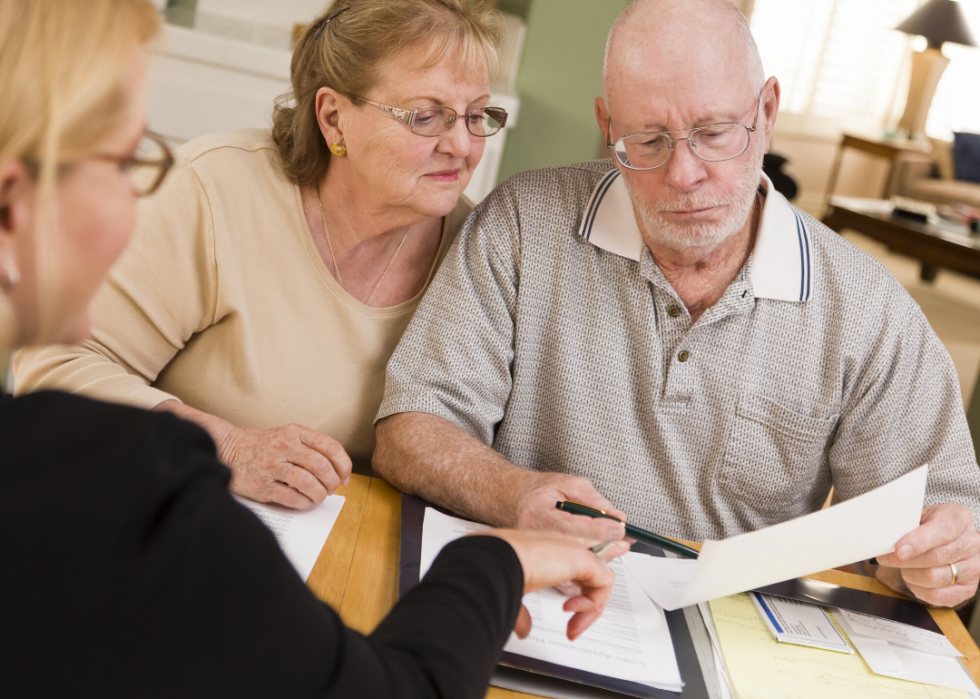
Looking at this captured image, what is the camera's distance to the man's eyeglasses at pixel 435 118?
54.7 inches

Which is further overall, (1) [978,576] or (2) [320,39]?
(2) [320,39]

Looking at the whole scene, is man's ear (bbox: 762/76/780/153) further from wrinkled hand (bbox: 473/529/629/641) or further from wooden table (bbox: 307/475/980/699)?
wrinkled hand (bbox: 473/529/629/641)

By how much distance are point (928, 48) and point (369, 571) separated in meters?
7.85

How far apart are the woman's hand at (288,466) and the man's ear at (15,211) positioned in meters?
0.58

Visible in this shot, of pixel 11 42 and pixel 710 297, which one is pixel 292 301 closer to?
pixel 710 297

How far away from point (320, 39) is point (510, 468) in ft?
2.51

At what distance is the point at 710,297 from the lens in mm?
1423

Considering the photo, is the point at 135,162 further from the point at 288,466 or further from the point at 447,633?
the point at 288,466

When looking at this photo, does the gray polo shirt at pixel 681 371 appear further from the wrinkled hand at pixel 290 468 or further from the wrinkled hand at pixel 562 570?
the wrinkled hand at pixel 562 570

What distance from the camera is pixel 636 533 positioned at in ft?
3.61

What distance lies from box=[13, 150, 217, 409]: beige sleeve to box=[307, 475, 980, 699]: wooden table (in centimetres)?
39

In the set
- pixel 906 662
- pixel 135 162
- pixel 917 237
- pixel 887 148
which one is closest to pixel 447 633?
pixel 135 162

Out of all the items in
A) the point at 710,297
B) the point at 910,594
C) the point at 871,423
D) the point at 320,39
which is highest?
the point at 320,39

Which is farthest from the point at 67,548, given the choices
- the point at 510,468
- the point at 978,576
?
the point at 978,576
